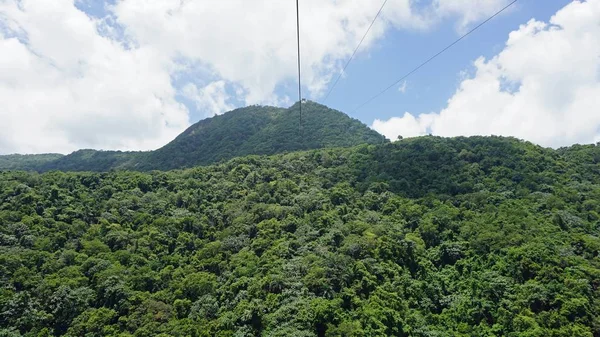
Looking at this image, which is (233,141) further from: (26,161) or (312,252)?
(312,252)

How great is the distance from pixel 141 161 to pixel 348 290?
10952 cm

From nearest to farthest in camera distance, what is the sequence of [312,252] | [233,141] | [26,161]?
[312,252]
[233,141]
[26,161]

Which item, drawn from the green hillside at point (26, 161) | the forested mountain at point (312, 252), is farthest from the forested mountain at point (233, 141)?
→ the forested mountain at point (312, 252)

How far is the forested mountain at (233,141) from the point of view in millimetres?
133750

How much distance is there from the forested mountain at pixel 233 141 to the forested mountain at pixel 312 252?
167 feet

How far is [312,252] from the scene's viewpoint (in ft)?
176

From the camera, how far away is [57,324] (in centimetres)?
4466

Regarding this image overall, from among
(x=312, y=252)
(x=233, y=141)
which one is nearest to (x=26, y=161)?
(x=233, y=141)

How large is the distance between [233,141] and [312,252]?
95.6 metres

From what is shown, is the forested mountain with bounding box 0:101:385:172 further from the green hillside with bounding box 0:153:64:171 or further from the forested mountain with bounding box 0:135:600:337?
the forested mountain with bounding box 0:135:600:337

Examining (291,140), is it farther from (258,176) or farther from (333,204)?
(333,204)

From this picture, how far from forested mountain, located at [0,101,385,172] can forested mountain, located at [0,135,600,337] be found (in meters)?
51.0

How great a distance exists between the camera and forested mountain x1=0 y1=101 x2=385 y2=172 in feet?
439

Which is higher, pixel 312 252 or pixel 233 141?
pixel 233 141
